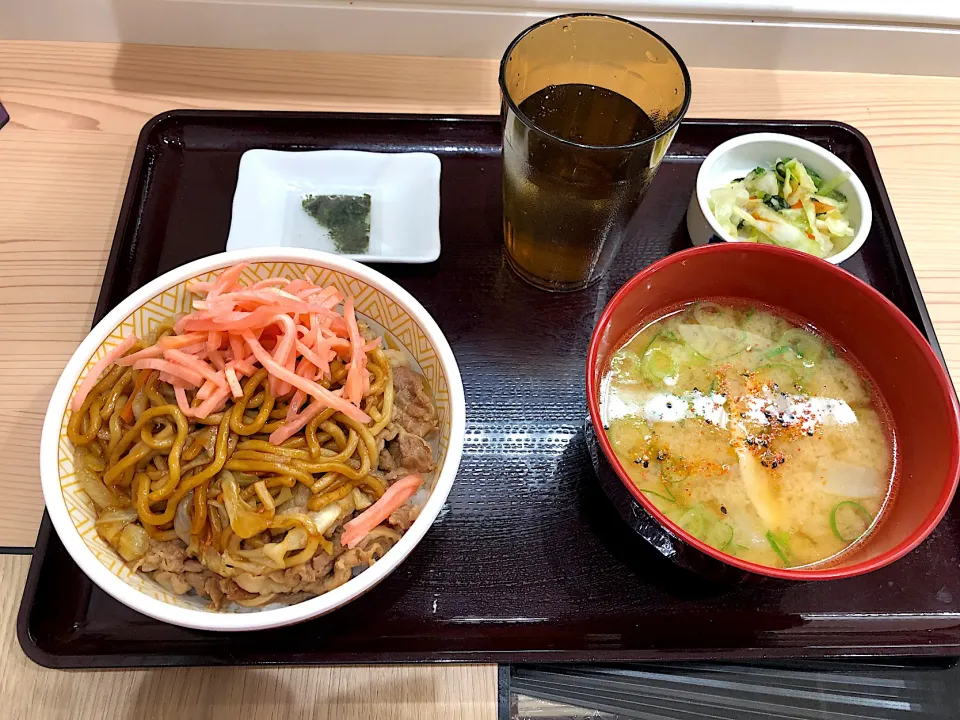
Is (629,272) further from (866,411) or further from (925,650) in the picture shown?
(925,650)

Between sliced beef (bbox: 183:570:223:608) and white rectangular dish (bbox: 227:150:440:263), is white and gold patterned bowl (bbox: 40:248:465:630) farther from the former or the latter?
white rectangular dish (bbox: 227:150:440:263)

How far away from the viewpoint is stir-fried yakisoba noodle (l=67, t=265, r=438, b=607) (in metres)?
0.97

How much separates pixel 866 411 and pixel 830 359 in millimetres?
109

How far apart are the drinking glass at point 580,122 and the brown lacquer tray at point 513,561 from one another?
16 centimetres

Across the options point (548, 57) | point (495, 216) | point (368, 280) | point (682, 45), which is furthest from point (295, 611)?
point (682, 45)

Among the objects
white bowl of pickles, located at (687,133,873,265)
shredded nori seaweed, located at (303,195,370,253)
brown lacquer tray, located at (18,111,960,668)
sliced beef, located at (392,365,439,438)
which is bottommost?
brown lacquer tray, located at (18,111,960,668)

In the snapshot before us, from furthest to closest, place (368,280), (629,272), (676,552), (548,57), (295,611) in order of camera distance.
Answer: (629,272), (548,57), (368,280), (676,552), (295,611)

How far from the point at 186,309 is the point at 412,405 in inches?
16.9

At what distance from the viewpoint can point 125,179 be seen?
5.08 feet

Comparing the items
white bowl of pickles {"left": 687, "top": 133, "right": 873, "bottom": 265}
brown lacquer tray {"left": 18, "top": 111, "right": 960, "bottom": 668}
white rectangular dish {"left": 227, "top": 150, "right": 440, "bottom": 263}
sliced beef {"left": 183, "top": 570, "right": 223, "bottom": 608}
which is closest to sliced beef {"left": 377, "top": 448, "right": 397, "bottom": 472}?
brown lacquer tray {"left": 18, "top": 111, "right": 960, "bottom": 668}

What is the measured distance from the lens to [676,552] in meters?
1.01

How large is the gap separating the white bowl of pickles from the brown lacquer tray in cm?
11

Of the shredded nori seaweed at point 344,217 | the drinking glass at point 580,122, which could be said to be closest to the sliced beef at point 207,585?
the shredded nori seaweed at point 344,217

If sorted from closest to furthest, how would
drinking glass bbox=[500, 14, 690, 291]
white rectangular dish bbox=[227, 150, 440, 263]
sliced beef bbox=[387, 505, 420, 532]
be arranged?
sliced beef bbox=[387, 505, 420, 532] < drinking glass bbox=[500, 14, 690, 291] < white rectangular dish bbox=[227, 150, 440, 263]
